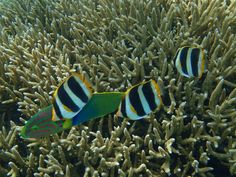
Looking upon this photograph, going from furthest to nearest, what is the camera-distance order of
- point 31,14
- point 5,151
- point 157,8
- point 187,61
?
1. point 31,14
2. point 157,8
3. point 5,151
4. point 187,61

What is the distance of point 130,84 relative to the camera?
10.5ft

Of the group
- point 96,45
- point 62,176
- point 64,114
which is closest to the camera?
point 64,114

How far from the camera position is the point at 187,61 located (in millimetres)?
2541

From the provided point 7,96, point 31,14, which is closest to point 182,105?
point 7,96

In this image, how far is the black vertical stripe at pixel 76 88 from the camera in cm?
197

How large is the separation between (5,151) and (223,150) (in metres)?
2.45

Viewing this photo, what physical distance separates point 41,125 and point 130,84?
1.21 m

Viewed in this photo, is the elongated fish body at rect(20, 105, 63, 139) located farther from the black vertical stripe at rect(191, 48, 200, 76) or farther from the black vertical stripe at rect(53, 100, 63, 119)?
the black vertical stripe at rect(191, 48, 200, 76)

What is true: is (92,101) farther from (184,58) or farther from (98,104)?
(184,58)

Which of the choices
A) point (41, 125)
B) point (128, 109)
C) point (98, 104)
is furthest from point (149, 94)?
point (41, 125)

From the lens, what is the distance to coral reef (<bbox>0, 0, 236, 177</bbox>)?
2943 mm

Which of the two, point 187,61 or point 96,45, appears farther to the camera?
point 96,45

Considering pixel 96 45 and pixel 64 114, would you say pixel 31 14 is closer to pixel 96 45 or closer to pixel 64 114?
pixel 96 45

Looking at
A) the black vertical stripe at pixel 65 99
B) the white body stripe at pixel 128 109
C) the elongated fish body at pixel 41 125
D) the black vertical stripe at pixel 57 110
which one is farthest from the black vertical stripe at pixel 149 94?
the elongated fish body at pixel 41 125
